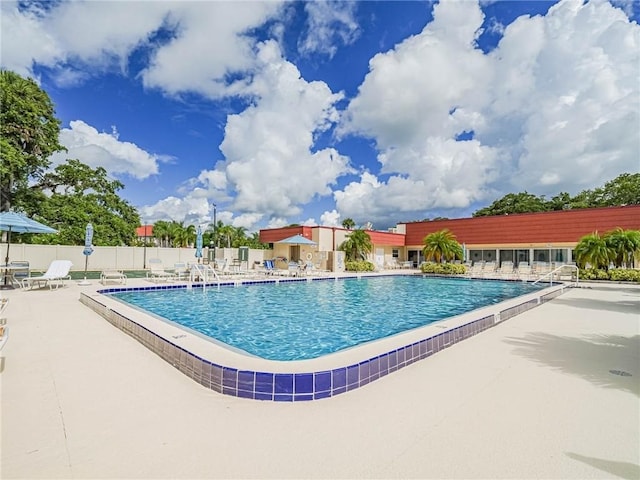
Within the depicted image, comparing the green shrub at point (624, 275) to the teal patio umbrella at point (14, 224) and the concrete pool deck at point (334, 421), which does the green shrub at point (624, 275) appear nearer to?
the concrete pool deck at point (334, 421)

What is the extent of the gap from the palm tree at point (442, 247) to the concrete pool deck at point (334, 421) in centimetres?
1830

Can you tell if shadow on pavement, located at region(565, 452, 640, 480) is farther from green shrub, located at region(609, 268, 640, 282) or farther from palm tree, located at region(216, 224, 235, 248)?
palm tree, located at region(216, 224, 235, 248)

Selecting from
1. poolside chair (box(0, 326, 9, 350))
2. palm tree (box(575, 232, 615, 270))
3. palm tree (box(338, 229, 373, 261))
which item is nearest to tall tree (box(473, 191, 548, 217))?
palm tree (box(575, 232, 615, 270))

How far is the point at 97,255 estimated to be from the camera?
884 inches

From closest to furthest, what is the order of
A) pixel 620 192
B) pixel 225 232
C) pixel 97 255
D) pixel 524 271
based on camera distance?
1. pixel 524 271
2. pixel 97 255
3. pixel 620 192
4. pixel 225 232

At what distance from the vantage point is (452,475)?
2.05 metres

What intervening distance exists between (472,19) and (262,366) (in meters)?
13.8

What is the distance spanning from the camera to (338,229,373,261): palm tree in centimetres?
2417

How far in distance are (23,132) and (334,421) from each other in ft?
79.7

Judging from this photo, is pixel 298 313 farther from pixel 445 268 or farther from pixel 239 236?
pixel 239 236

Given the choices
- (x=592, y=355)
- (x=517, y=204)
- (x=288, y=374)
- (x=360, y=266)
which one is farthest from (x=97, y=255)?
(x=517, y=204)

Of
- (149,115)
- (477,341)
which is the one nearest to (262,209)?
(149,115)

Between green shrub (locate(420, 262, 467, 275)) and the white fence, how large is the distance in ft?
36.9

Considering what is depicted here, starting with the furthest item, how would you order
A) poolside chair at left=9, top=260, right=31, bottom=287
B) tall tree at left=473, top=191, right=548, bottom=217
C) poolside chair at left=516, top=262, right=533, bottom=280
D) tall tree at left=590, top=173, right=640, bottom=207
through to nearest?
tall tree at left=473, top=191, right=548, bottom=217, tall tree at left=590, top=173, right=640, bottom=207, poolside chair at left=516, top=262, right=533, bottom=280, poolside chair at left=9, top=260, right=31, bottom=287
